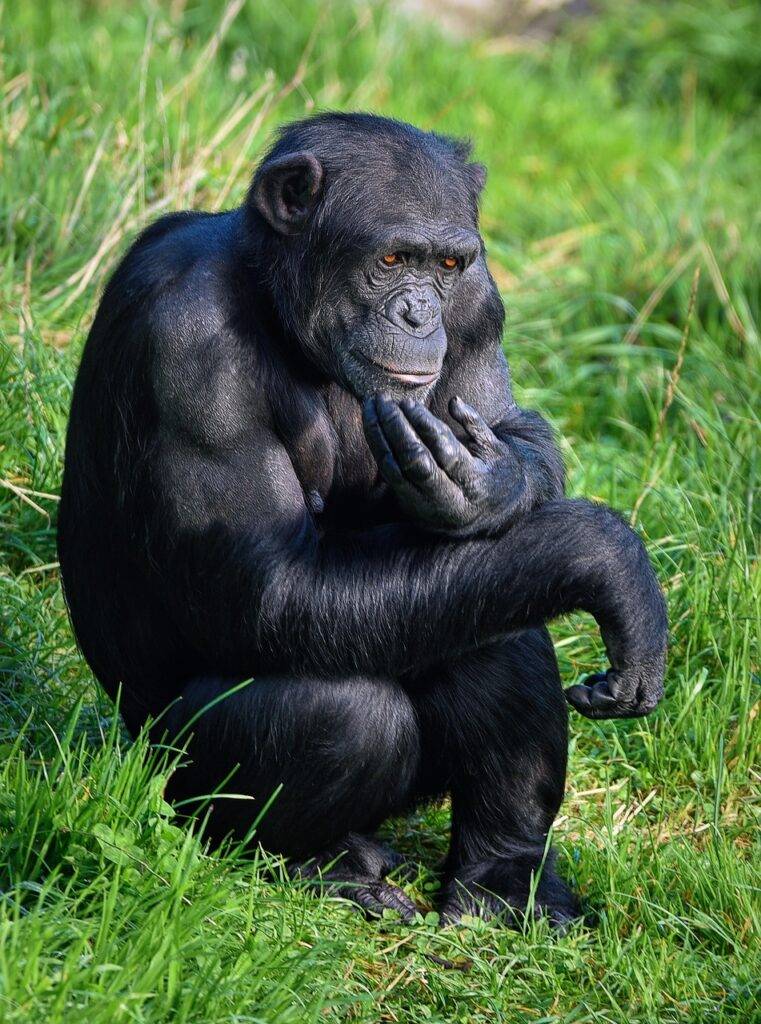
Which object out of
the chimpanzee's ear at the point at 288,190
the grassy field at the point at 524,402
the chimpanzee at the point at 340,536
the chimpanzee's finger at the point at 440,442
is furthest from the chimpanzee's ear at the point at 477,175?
the grassy field at the point at 524,402

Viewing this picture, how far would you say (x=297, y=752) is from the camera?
423 cm

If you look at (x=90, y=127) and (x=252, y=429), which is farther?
(x=90, y=127)

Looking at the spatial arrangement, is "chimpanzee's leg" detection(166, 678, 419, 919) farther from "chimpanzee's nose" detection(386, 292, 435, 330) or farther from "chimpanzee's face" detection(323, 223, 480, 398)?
"chimpanzee's nose" detection(386, 292, 435, 330)

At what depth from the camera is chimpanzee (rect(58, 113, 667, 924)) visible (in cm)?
410

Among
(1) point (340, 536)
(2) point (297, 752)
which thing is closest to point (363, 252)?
(1) point (340, 536)

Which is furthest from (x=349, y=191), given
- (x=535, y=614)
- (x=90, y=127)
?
(x=90, y=127)

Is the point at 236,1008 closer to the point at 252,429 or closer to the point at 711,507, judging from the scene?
the point at 252,429

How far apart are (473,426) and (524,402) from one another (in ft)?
A: 9.45

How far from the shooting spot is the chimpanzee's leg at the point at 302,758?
4.21 m

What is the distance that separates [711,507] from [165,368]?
2.77 m

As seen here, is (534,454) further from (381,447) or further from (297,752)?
(297,752)

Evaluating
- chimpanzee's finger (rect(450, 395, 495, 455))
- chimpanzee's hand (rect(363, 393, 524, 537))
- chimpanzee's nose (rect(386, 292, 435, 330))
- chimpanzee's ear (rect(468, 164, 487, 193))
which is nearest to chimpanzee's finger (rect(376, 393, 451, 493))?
chimpanzee's hand (rect(363, 393, 524, 537))

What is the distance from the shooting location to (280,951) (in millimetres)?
3607

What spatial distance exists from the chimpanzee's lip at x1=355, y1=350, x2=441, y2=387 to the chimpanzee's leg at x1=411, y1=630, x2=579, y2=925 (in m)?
0.88
